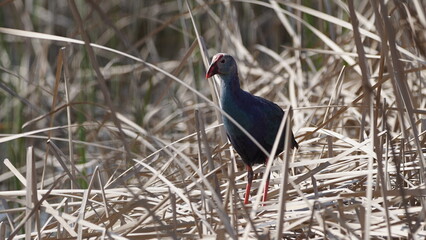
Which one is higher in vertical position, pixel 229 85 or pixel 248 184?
pixel 229 85

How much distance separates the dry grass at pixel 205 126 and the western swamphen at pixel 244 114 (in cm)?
9

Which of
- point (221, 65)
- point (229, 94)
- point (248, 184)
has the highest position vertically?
point (221, 65)

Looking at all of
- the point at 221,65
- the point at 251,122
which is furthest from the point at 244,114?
the point at 221,65

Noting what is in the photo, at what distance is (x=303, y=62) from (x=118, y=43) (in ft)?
5.85

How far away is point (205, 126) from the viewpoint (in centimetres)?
426

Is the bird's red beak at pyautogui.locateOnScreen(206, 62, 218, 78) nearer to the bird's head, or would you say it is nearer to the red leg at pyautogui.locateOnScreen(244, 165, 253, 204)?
the bird's head

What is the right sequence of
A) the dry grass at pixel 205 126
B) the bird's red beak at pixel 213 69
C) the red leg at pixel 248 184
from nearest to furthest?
the dry grass at pixel 205 126
the red leg at pixel 248 184
the bird's red beak at pixel 213 69

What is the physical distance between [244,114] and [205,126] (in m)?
1.49

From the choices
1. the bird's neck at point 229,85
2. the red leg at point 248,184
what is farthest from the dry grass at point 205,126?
the bird's neck at point 229,85

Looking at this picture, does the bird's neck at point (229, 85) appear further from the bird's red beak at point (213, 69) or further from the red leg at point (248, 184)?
the red leg at point (248, 184)

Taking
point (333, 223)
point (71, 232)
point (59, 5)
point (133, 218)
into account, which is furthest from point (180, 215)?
point (59, 5)

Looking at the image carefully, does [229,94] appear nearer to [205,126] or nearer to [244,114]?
[244,114]

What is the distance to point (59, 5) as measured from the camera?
599cm

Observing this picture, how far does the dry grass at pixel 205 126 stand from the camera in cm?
192
